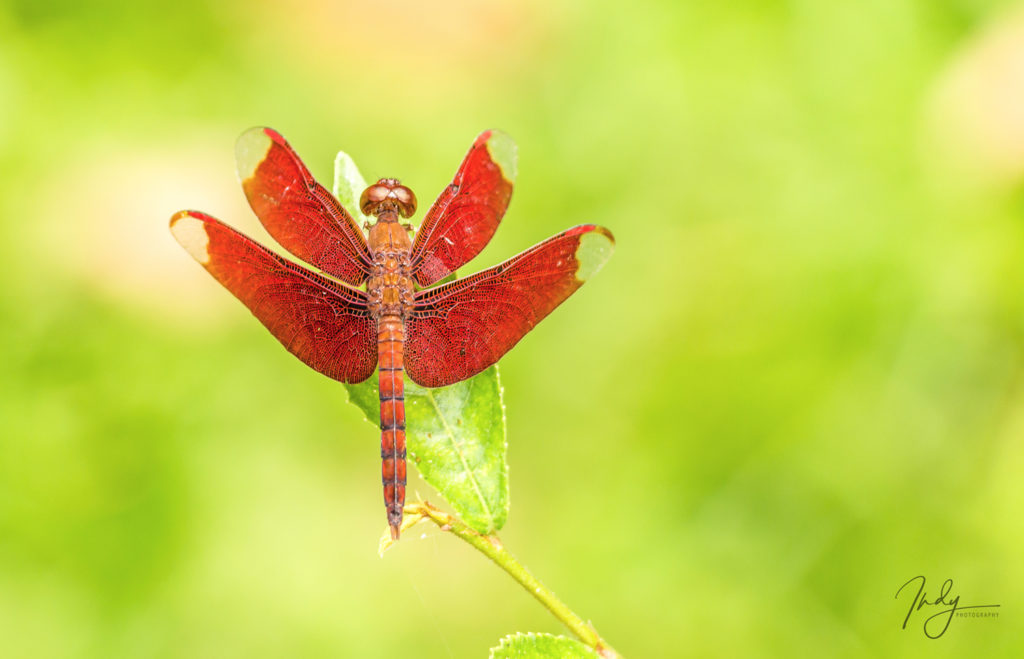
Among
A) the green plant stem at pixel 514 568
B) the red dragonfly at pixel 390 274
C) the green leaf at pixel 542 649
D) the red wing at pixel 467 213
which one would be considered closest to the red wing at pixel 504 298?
the red dragonfly at pixel 390 274

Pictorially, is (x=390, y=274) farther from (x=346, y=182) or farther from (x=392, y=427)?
(x=392, y=427)

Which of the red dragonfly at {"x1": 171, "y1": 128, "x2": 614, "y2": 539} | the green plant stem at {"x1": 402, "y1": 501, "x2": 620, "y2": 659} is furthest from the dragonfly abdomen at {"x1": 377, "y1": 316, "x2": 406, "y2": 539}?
the green plant stem at {"x1": 402, "y1": 501, "x2": 620, "y2": 659}

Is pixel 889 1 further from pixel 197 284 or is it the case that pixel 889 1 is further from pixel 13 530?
pixel 13 530

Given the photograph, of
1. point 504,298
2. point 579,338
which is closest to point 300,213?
point 504,298

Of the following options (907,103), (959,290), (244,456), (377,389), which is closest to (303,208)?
(377,389)

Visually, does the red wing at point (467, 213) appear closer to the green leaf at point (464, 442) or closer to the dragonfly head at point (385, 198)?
the dragonfly head at point (385, 198)

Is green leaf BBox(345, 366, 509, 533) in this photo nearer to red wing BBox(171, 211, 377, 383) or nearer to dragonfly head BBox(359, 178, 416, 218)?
red wing BBox(171, 211, 377, 383)

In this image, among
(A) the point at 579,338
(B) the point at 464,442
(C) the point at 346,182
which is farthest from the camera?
(A) the point at 579,338
